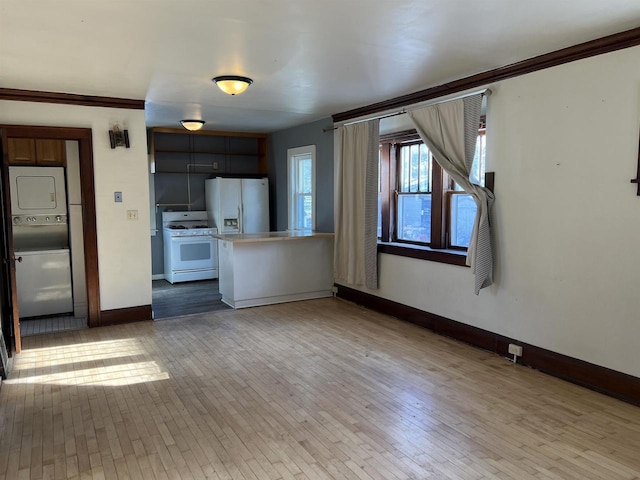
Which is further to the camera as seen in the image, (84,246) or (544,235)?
(84,246)

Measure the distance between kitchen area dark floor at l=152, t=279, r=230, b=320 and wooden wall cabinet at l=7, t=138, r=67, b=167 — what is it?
2.06 meters

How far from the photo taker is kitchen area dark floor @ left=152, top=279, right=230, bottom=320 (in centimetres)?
576

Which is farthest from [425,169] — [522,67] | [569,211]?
[569,211]

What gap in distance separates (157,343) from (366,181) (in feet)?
9.32

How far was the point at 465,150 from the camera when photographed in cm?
422

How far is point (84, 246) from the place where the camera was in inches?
197

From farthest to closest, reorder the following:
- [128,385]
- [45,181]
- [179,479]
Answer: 1. [45,181]
2. [128,385]
3. [179,479]

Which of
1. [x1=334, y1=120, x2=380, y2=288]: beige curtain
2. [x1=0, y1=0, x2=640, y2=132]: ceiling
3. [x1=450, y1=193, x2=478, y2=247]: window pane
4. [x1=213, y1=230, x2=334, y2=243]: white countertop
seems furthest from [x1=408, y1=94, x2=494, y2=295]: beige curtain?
[x1=213, y1=230, x2=334, y2=243]: white countertop

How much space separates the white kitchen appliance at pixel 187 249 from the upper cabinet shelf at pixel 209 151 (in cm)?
87

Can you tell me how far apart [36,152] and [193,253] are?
274 centimetres

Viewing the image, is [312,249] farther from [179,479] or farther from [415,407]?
[179,479]

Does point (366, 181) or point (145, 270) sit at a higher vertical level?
point (366, 181)

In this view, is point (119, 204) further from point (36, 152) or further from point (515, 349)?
point (515, 349)

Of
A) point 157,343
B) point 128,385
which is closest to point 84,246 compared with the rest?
point 157,343
